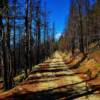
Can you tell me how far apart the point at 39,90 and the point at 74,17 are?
152ft

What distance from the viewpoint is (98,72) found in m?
22.2

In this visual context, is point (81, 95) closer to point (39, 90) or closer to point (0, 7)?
point (39, 90)

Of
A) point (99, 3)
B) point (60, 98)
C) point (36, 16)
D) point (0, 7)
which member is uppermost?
point (99, 3)

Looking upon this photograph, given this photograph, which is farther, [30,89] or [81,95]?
[30,89]

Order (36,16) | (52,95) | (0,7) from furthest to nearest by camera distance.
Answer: (36,16) → (0,7) → (52,95)

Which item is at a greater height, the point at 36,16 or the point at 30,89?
the point at 36,16

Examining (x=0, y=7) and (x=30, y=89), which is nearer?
(x=30, y=89)

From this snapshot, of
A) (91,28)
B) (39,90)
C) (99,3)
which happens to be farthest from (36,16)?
(39,90)

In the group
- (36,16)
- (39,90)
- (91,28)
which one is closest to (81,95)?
(39,90)

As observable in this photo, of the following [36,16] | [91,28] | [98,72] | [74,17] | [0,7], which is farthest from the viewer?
[91,28]

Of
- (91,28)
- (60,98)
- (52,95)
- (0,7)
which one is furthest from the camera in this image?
(91,28)

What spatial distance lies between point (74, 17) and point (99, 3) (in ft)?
22.5

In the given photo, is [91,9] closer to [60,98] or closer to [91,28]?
[91,28]

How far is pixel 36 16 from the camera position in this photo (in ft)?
158
